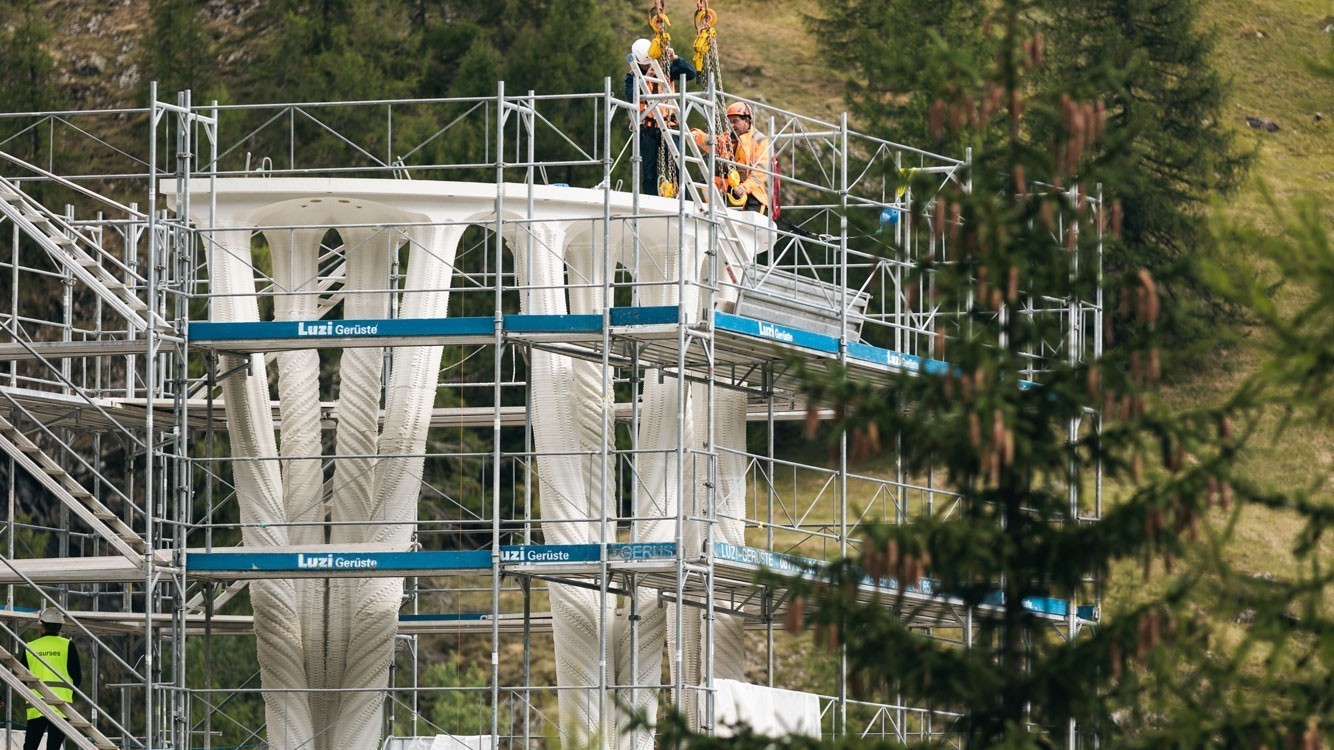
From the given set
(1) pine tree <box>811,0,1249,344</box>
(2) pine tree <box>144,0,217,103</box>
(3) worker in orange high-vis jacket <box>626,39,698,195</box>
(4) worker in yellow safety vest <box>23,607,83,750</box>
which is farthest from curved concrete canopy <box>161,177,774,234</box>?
(2) pine tree <box>144,0,217,103</box>

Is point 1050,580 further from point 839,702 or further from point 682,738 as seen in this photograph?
point 839,702

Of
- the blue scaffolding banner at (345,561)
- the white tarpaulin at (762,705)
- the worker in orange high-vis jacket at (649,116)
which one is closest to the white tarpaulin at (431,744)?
the blue scaffolding banner at (345,561)

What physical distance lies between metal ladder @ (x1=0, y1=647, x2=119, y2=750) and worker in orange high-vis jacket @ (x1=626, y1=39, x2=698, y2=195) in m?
7.95

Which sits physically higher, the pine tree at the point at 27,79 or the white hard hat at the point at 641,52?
the pine tree at the point at 27,79

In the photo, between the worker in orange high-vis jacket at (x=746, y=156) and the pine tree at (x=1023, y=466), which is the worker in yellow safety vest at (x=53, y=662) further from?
the pine tree at (x=1023, y=466)

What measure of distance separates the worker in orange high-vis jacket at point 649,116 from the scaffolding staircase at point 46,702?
795 centimetres

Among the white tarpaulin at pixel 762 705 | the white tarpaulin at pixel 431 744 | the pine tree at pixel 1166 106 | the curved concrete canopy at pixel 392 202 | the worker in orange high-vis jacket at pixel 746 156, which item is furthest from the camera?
the pine tree at pixel 1166 106

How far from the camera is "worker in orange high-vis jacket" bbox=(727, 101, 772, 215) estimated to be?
28.9 metres

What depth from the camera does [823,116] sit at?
202ft

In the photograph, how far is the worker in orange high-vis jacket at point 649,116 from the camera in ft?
91.4

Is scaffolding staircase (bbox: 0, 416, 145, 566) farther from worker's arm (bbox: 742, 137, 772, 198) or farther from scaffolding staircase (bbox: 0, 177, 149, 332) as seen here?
worker's arm (bbox: 742, 137, 772, 198)

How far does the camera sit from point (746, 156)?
28938 millimetres

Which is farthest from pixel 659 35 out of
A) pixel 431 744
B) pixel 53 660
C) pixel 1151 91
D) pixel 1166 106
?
pixel 1166 106

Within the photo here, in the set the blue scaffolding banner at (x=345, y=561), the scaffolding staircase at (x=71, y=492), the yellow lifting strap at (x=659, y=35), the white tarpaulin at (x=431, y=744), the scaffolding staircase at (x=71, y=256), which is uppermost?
the yellow lifting strap at (x=659, y=35)
